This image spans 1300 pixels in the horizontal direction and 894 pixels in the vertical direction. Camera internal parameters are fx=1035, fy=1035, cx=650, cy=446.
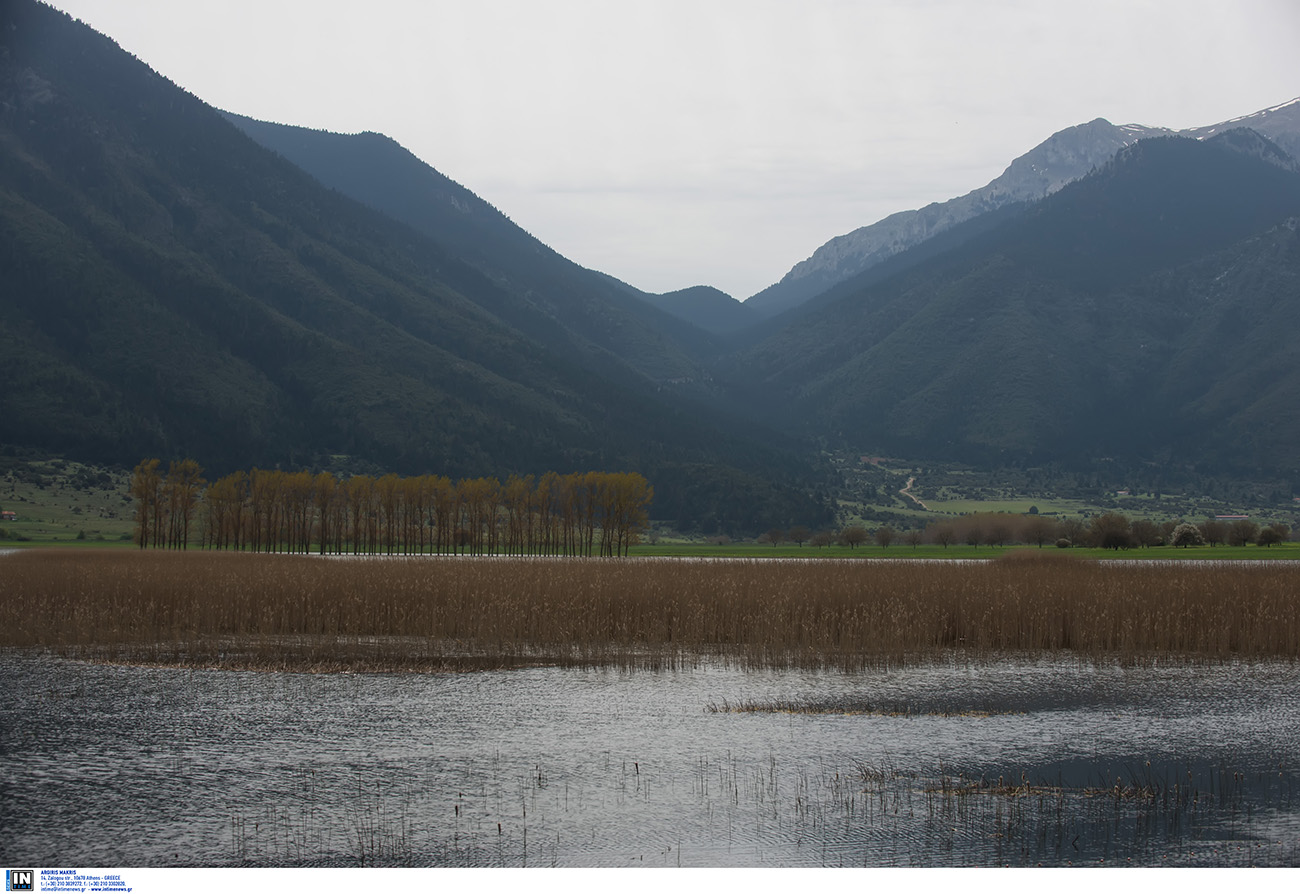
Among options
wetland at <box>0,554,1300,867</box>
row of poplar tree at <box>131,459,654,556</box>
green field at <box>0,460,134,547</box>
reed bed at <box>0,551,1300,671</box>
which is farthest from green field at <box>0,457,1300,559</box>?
wetland at <box>0,554,1300,867</box>

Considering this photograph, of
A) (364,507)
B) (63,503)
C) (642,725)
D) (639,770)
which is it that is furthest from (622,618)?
(63,503)

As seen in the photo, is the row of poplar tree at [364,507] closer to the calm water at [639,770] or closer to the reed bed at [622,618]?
the reed bed at [622,618]

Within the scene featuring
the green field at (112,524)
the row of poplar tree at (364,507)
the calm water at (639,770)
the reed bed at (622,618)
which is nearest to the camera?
the calm water at (639,770)

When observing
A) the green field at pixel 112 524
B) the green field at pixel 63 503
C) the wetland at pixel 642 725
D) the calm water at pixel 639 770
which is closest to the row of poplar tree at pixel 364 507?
the green field at pixel 112 524

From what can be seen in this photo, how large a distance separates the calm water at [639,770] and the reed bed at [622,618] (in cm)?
419

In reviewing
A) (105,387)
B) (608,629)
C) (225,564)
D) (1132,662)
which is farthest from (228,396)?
(1132,662)

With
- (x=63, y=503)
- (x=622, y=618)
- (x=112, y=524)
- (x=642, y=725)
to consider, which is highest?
(x=63, y=503)

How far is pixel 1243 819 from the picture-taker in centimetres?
1572

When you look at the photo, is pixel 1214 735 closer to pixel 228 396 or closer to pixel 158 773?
pixel 158 773

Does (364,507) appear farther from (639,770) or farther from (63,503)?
(639,770)

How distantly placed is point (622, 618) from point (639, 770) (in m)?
16.7

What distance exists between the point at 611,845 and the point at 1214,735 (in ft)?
43.8

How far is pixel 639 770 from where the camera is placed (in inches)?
723

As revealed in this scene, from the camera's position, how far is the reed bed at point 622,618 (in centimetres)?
3119
